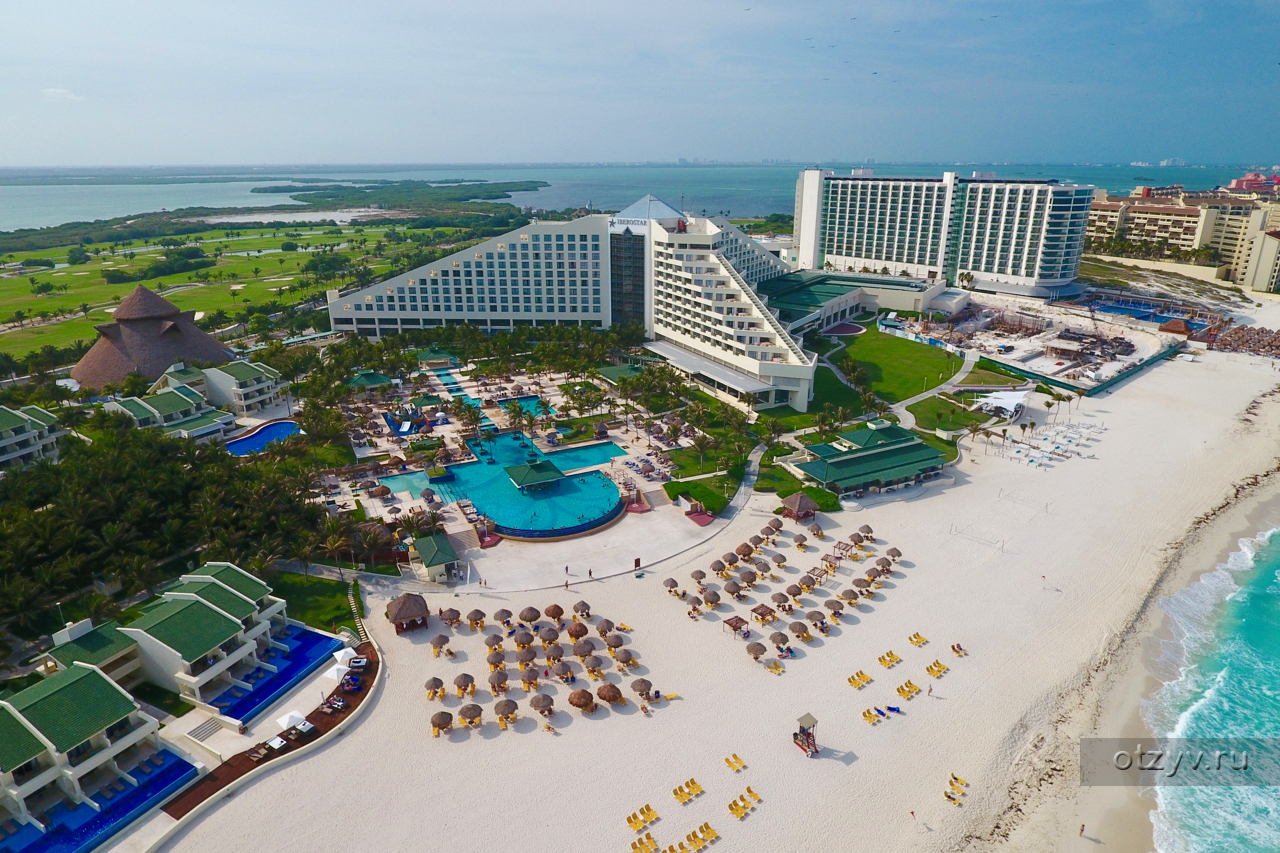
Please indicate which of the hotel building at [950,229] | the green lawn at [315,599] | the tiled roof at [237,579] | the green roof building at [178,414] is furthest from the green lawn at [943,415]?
the green roof building at [178,414]

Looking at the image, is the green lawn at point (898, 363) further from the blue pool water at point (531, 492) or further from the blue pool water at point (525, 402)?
the blue pool water at point (525, 402)

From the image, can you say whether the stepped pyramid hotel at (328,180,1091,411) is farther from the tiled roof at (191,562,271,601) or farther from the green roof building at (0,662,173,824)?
the green roof building at (0,662,173,824)

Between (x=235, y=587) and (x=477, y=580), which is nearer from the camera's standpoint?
(x=235, y=587)

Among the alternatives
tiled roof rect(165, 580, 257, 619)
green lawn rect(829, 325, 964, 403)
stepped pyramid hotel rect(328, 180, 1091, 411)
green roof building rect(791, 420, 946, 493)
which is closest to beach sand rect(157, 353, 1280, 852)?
green roof building rect(791, 420, 946, 493)

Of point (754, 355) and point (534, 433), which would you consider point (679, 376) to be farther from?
point (534, 433)

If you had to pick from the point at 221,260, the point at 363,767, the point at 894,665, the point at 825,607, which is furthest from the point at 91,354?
the point at 221,260
